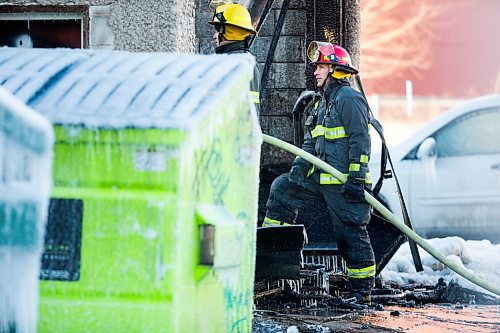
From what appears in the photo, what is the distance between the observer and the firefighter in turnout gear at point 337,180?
711 cm

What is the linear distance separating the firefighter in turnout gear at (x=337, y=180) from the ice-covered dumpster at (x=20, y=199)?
162 inches

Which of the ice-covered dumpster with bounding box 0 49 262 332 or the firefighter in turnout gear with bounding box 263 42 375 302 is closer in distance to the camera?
the ice-covered dumpster with bounding box 0 49 262 332

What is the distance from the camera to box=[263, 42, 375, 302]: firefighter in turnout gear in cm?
711

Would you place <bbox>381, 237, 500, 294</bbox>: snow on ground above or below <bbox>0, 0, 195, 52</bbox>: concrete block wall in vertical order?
below

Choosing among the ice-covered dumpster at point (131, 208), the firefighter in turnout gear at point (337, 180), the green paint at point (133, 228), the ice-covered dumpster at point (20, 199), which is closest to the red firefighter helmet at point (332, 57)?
the firefighter in turnout gear at point (337, 180)

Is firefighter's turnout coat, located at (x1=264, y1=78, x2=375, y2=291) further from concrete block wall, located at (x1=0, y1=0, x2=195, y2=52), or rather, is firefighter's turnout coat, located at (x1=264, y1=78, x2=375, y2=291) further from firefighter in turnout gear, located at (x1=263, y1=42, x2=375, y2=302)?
concrete block wall, located at (x1=0, y1=0, x2=195, y2=52)

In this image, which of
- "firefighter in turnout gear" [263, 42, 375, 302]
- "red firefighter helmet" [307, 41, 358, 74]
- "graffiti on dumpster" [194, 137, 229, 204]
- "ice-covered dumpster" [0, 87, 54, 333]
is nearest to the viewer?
"ice-covered dumpster" [0, 87, 54, 333]

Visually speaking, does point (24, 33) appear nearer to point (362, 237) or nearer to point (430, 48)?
point (362, 237)

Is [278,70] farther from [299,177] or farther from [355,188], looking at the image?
[355,188]

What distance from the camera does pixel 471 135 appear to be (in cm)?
1045

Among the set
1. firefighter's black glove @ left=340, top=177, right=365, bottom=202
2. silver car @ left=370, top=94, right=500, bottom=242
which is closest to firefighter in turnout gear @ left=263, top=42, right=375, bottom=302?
firefighter's black glove @ left=340, top=177, right=365, bottom=202

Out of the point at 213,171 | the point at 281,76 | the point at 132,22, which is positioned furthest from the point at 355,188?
the point at 213,171

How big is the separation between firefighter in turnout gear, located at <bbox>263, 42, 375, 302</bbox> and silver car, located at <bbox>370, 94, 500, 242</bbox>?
2.91m

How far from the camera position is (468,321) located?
6.46 m
